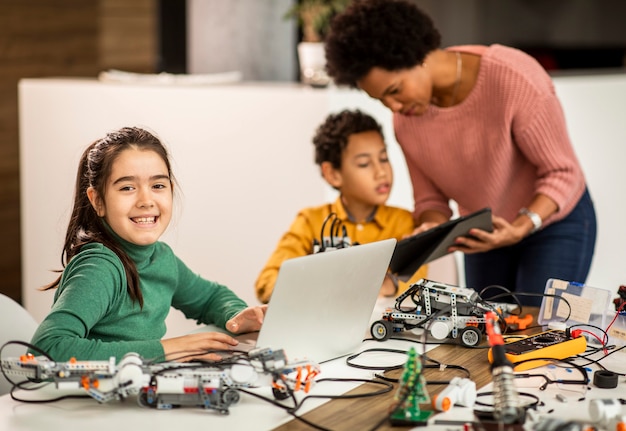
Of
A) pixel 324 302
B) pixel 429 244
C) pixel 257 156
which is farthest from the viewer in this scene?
pixel 257 156

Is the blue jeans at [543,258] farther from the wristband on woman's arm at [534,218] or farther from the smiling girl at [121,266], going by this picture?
the smiling girl at [121,266]

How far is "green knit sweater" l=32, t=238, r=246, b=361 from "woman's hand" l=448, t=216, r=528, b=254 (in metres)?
0.55

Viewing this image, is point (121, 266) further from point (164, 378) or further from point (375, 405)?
point (375, 405)

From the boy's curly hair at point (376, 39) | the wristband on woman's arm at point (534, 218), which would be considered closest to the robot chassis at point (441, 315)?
the wristband on woman's arm at point (534, 218)

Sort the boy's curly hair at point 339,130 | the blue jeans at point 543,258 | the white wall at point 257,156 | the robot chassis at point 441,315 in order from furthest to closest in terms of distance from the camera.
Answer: the white wall at point 257,156, the boy's curly hair at point 339,130, the blue jeans at point 543,258, the robot chassis at point 441,315

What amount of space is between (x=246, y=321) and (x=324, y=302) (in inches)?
11.3

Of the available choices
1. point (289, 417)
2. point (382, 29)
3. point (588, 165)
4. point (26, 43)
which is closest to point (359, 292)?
point (289, 417)

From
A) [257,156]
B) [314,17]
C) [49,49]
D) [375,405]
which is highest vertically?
[314,17]

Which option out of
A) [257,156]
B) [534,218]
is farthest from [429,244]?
[257,156]

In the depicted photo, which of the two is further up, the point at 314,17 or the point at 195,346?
the point at 314,17

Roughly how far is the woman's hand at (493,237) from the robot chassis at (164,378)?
81 centimetres

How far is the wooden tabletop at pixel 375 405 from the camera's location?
1.24m

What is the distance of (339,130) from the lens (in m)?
2.33

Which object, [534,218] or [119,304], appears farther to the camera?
[534,218]
